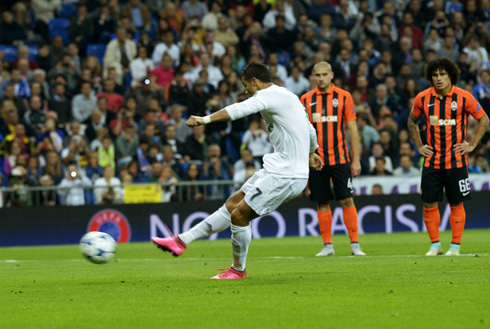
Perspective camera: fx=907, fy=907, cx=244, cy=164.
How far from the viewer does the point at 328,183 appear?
12.1m

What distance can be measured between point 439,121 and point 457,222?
129 centimetres

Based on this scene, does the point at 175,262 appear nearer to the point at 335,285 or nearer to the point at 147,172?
the point at 335,285

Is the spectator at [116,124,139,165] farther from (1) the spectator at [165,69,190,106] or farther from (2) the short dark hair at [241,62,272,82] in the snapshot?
(2) the short dark hair at [241,62,272,82]

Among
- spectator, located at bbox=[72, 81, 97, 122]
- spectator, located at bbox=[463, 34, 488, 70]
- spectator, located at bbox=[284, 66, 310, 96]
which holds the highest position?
spectator, located at bbox=[463, 34, 488, 70]

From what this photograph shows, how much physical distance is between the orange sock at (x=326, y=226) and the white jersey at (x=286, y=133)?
3.39 metres

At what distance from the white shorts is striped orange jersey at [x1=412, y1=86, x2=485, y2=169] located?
311 cm

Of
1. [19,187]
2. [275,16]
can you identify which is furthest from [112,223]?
[275,16]

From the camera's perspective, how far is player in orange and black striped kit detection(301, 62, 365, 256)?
1198 centimetres

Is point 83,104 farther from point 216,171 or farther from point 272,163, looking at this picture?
point 272,163

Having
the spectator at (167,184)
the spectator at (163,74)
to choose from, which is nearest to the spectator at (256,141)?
the spectator at (167,184)

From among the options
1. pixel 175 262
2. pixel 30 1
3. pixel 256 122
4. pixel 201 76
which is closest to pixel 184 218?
pixel 256 122

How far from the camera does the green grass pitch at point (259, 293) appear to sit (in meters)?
5.97

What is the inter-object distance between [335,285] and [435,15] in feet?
58.5

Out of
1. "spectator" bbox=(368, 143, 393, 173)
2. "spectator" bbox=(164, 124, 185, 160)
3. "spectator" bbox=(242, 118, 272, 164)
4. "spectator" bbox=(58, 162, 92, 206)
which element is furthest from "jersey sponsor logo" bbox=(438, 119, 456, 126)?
"spectator" bbox=(164, 124, 185, 160)
